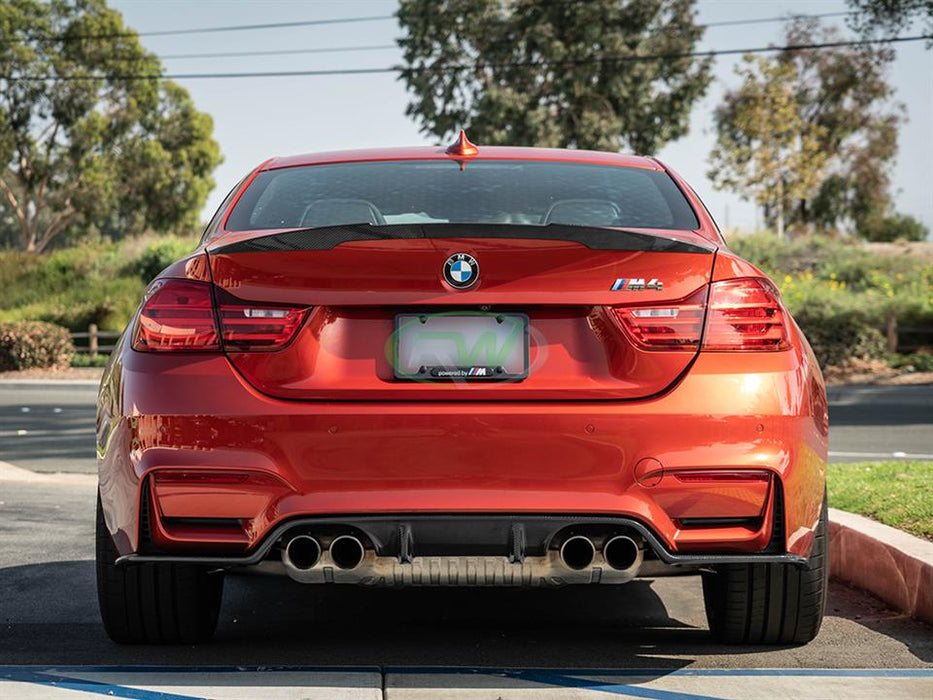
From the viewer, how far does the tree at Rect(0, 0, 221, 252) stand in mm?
55688

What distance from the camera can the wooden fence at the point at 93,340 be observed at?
108 feet

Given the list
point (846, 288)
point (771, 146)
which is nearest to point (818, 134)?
point (771, 146)

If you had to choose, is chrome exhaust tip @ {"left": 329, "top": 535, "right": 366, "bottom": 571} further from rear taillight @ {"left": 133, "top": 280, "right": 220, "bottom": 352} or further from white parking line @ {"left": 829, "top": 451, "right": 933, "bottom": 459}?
white parking line @ {"left": 829, "top": 451, "right": 933, "bottom": 459}

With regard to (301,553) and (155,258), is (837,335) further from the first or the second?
(155,258)

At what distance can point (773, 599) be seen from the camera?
421 centimetres

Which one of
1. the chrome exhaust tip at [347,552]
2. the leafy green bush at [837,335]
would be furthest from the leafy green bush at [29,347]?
the chrome exhaust tip at [347,552]

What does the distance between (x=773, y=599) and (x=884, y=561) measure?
4.06 feet

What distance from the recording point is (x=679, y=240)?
3.95 m

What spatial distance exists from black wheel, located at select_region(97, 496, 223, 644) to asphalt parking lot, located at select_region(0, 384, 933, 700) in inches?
2.5

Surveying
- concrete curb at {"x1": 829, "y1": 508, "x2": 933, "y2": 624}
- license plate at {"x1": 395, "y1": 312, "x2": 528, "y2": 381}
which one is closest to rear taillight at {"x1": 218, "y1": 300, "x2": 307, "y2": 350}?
license plate at {"x1": 395, "y1": 312, "x2": 528, "y2": 381}

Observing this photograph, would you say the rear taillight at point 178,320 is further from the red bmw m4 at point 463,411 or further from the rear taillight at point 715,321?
the rear taillight at point 715,321

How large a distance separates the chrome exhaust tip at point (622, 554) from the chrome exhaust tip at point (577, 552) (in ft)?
0.15

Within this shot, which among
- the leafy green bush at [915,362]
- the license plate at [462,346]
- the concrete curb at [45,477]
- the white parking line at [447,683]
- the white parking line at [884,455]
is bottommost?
the leafy green bush at [915,362]

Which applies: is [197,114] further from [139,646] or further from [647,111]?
[139,646]
